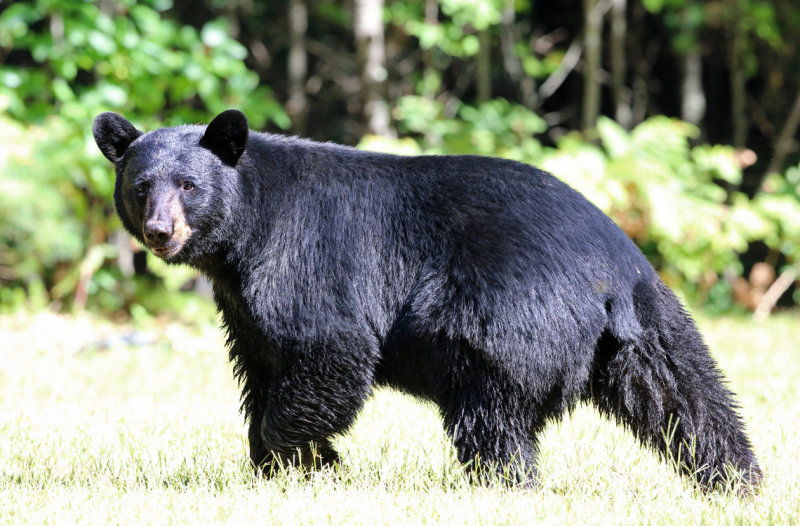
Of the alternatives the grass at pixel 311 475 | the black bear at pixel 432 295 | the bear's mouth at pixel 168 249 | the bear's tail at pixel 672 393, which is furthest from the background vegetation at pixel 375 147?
the bear's mouth at pixel 168 249

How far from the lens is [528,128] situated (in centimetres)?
1064

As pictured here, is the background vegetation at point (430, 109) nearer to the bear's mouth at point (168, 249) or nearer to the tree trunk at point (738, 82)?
the tree trunk at point (738, 82)

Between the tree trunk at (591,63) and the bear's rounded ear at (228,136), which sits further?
the tree trunk at (591,63)

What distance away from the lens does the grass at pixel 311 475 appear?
341 cm

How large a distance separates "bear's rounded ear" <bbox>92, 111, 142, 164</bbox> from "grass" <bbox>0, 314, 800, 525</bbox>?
140 cm

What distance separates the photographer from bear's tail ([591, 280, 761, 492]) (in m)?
3.67

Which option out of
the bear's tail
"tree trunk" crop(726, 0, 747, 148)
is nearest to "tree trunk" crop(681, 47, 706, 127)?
"tree trunk" crop(726, 0, 747, 148)

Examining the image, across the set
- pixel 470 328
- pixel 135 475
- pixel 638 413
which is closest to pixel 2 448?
pixel 135 475

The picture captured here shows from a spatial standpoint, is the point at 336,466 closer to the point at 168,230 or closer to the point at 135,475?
the point at 135,475

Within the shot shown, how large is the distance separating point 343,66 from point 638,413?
9252 mm

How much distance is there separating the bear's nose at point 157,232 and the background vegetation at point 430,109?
14.8 feet

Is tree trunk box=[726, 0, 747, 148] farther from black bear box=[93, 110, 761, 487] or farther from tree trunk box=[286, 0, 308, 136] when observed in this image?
black bear box=[93, 110, 761, 487]

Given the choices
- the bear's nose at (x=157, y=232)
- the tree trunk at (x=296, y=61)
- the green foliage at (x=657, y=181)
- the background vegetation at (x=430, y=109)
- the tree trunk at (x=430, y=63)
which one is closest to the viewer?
the bear's nose at (x=157, y=232)

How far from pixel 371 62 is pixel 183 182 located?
20.3ft
